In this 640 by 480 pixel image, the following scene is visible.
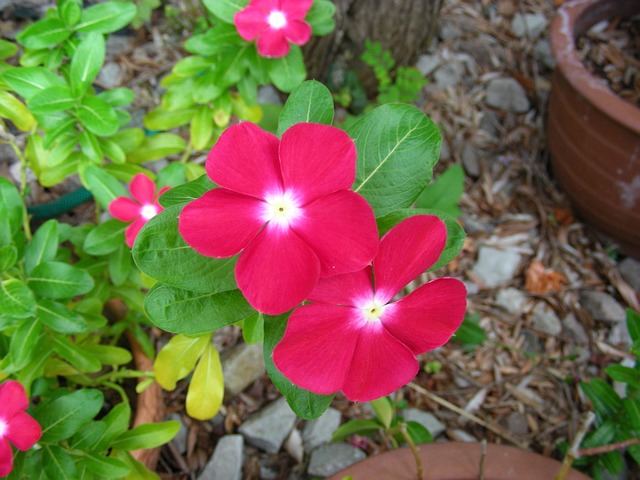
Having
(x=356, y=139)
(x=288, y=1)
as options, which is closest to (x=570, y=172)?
(x=288, y=1)

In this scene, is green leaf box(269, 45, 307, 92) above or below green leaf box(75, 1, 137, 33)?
below

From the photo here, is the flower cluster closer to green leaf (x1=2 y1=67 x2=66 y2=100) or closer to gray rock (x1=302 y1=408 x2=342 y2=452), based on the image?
green leaf (x1=2 y1=67 x2=66 y2=100)

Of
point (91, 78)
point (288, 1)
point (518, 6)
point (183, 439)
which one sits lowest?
point (183, 439)

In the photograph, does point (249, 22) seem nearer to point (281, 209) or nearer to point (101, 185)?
point (101, 185)

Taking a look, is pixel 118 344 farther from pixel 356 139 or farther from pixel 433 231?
pixel 433 231

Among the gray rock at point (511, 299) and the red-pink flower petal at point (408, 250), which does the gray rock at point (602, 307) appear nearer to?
the gray rock at point (511, 299)

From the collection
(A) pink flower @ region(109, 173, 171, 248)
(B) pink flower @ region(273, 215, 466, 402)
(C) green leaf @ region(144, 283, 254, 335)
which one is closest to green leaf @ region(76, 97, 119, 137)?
(A) pink flower @ region(109, 173, 171, 248)
